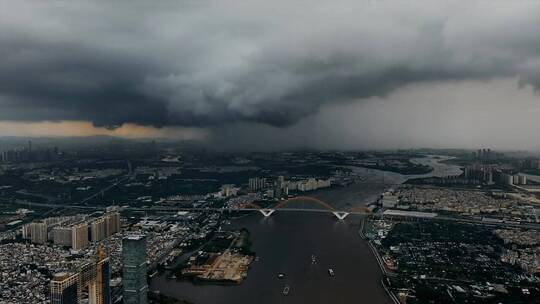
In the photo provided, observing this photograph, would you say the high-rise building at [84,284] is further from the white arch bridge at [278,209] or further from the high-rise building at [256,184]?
the high-rise building at [256,184]

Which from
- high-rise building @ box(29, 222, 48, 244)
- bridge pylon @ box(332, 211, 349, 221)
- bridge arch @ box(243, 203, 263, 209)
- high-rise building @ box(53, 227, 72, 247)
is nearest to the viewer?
high-rise building @ box(53, 227, 72, 247)

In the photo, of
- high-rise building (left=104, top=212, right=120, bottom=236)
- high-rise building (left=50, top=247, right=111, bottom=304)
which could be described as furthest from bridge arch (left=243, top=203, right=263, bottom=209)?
high-rise building (left=50, top=247, right=111, bottom=304)

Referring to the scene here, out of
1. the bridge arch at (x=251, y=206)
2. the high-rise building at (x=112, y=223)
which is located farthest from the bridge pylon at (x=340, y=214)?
the high-rise building at (x=112, y=223)

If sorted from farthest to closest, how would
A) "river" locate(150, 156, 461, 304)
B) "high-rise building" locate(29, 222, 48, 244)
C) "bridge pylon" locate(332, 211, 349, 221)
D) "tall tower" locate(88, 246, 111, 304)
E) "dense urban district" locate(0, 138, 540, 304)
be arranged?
1. "bridge pylon" locate(332, 211, 349, 221)
2. "high-rise building" locate(29, 222, 48, 244)
3. "dense urban district" locate(0, 138, 540, 304)
4. "river" locate(150, 156, 461, 304)
5. "tall tower" locate(88, 246, 111, 304)

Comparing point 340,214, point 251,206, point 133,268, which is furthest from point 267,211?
point 133,268

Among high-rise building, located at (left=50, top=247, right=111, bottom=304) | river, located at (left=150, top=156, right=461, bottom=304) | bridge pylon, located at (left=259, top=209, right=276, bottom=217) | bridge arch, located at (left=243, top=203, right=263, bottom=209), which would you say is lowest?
river, located at (left=150, top=156, right=461, bottom=304)

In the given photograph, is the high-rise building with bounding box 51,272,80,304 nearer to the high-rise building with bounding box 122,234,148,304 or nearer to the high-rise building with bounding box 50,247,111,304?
the high-rise building with bounding box 50,247,111,304

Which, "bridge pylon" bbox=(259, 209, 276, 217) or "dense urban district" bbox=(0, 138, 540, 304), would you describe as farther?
"bridge pylon" bbox=(259, 209, 276, 217)

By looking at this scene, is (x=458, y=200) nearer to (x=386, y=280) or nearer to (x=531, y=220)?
(x=531, y=220)
